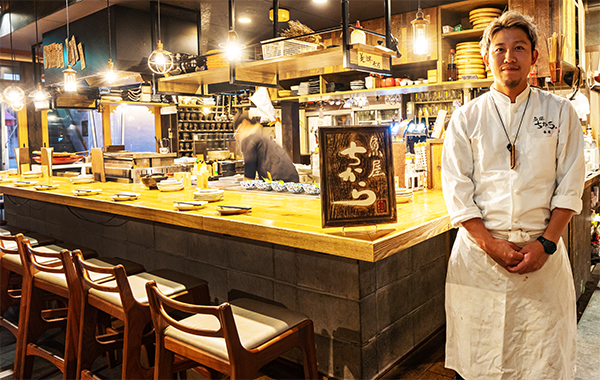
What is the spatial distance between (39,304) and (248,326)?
61.6 inches

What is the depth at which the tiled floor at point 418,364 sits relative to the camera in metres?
2.35

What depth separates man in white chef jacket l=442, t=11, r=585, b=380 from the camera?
172 centimetres

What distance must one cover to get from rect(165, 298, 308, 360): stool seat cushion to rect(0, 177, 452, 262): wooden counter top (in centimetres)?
28

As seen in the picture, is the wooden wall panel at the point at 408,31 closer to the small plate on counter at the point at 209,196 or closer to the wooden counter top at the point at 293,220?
the wooden counter top at the point at 293,220

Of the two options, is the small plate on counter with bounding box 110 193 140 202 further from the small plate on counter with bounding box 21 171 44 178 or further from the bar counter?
the small plate on counter with bounding box 21 171 44 178

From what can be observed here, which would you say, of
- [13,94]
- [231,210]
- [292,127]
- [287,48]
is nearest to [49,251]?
[231,210]

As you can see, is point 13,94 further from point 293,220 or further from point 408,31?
point 293,220

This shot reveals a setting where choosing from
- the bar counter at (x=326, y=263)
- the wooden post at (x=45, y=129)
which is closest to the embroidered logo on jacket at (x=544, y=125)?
the bar counter at (x=326, y=263)

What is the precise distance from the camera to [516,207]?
1.73 metres

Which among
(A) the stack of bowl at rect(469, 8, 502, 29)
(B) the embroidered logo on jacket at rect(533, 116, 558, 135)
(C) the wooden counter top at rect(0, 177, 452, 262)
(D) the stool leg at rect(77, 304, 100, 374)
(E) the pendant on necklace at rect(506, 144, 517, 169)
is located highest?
(A) the stack of bowl at rect(469, 8, 502, 29)

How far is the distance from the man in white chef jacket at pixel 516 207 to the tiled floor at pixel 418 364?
51 cm

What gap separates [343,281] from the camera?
2.13 m

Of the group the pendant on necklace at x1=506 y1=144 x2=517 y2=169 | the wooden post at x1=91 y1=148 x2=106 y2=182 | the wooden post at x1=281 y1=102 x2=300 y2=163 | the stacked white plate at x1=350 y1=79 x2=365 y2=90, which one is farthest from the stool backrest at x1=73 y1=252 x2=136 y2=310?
the wooden post at x1=281 y1=102 x2=300 y2=163

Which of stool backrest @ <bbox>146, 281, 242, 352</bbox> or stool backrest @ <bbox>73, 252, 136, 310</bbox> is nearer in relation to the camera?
stool backrest @ <bbox>146, 281, 242, 352</bbox>
